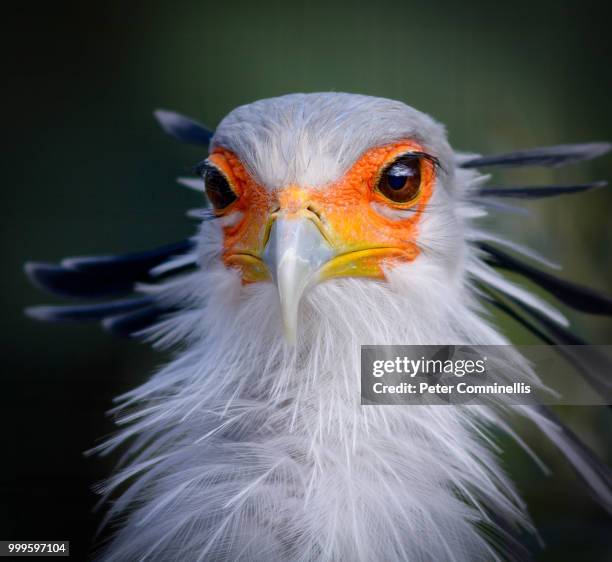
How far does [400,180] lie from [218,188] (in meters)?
0.26

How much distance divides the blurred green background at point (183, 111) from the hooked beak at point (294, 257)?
47 centimetres

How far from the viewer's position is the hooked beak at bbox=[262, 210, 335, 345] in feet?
2.43

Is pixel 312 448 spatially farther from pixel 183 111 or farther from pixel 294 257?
pixel 183 111

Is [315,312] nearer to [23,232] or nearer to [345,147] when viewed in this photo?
[345,147]

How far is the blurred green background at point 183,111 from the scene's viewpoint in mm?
1136

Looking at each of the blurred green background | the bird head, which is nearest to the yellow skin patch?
the bird head

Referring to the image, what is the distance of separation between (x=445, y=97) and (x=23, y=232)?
2.80 ft

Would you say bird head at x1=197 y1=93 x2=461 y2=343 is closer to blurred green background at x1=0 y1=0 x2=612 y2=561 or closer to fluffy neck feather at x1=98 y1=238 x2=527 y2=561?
fluffy neck feather at x1=98 y1=238 x2=527 y2=561

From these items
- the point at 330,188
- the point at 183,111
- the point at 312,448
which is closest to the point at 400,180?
the point at 330,188

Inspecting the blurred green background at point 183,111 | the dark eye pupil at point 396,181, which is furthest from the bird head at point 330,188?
the blurred green background at point 183,111

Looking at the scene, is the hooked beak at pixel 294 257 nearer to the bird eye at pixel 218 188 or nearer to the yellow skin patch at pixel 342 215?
the yellow skin patch at pixel 342 215

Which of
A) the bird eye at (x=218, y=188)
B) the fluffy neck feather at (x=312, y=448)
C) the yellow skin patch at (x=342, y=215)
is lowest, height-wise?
the fluffy neck feather at (x=312, y=448)

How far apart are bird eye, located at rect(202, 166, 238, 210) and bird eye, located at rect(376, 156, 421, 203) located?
0.68 ft

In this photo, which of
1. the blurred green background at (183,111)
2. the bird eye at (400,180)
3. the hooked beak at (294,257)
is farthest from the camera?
the blurred green background at (183,111)
